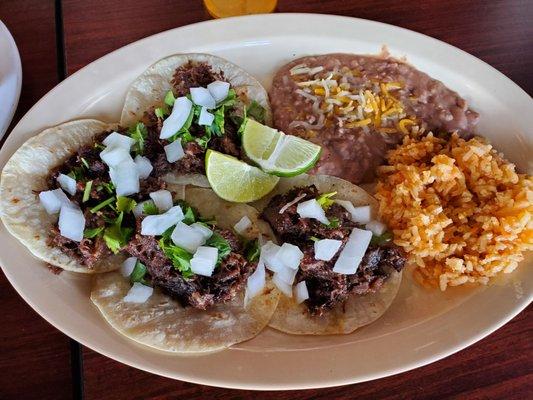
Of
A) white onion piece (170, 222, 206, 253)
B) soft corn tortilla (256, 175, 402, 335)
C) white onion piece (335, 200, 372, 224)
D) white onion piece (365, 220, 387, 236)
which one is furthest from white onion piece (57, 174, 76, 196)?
white onion piece (365, 220, 387, 236)

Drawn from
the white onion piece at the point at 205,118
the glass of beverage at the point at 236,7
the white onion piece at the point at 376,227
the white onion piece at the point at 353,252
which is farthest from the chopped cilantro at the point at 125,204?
the glass of beverage at the point at 236,7

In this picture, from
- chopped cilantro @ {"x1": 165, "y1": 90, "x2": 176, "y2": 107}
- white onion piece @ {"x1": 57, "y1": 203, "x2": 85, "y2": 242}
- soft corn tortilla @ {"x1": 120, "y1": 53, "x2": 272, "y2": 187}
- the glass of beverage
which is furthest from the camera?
the glass of beverage

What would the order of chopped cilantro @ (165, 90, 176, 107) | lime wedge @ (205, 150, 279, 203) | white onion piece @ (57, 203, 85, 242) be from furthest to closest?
chopped cilantro @ (165, 90, 176, 107), lime wedge @ (205, 150, 279, 203), white onion piece @ (57, 203, 85, 242)

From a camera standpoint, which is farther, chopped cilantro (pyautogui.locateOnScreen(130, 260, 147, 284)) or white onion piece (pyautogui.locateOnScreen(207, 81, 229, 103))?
white onion piece (pyautogui.locateOnScreen(207, 81, 229, 103))

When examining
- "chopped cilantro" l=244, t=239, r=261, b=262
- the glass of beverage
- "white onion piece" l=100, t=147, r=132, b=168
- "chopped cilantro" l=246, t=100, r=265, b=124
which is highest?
the glass of beverage

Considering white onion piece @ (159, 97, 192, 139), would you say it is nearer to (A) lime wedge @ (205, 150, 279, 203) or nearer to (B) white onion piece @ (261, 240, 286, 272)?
(A) lime wedge @ (205, 150, 279, 203)

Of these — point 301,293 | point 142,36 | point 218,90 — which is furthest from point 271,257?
point 142,36

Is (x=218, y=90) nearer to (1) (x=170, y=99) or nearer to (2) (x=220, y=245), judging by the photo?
(1) (x=170, y=99)
